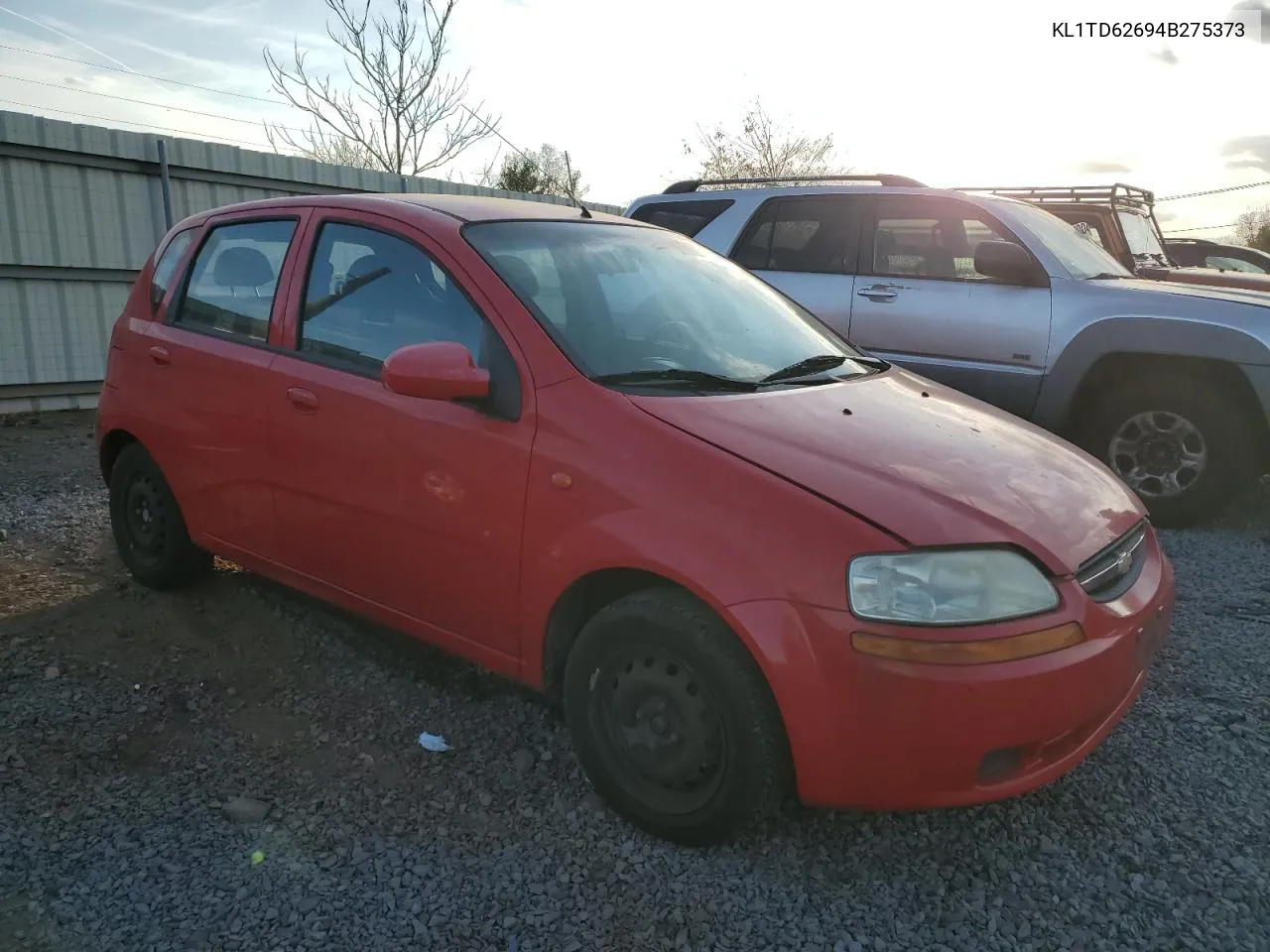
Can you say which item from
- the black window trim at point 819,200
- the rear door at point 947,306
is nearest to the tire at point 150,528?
the black window trim at point 819,200

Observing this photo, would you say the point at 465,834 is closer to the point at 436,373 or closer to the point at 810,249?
the point at 436,373

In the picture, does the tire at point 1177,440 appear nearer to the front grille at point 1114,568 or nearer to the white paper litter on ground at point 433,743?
the front grille at point 1114,568

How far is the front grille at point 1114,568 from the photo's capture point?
2.43m

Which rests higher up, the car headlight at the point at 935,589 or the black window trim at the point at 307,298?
the black window trim at the point at 307,298

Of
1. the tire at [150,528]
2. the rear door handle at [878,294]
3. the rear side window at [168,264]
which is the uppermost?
the rear side window at [168,264]

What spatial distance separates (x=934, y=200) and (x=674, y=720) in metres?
4.74

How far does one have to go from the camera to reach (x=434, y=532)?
114 inches

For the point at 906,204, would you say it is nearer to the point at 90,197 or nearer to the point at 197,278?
the point at 197,278

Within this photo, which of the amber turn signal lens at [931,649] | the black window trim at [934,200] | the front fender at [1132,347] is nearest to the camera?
the amber turn signal lens at [931,649]

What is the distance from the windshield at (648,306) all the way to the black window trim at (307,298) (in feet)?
0.42

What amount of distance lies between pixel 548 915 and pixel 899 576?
1175 mm

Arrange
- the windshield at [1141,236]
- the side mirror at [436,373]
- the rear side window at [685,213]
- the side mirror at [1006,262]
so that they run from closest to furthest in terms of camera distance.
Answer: the side mirror at [436,373] → the side mirror at [1006,262] → the rear side window at [685,213] → the windshield at [1141,236]

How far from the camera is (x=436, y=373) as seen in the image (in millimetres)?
2672

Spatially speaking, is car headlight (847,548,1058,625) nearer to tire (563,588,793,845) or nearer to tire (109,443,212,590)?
tire (563,588,793,845)
